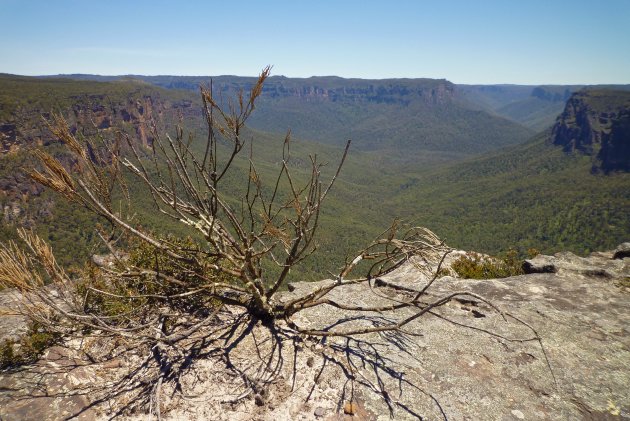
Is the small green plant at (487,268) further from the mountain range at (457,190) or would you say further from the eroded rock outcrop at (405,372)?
the mountain range at (457,190)

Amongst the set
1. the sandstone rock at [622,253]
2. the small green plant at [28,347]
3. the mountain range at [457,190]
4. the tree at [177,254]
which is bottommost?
the mountain range at [457,190]

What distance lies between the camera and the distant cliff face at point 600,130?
13912cm

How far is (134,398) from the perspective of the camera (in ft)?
13.6

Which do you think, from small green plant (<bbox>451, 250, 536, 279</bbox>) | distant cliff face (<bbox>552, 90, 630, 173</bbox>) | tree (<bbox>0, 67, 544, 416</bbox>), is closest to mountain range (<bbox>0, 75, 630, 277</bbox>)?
distant cliff face (<bbox>552, 90, 630, 173</bbox>)

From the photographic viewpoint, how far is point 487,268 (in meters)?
9.65

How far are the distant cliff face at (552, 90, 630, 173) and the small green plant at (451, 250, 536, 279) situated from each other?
169 metres

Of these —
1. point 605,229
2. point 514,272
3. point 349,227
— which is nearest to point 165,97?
point 349,227

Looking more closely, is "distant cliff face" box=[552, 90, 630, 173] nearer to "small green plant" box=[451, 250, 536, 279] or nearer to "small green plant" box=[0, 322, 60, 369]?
"small green plant" box=[451, 250, 536, 279]

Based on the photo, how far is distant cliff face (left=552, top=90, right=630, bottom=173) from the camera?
456ft

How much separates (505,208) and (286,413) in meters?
135

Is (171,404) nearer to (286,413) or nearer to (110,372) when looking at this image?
(110,372)

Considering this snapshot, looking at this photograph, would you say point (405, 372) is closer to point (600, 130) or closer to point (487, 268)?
point (487, 268)

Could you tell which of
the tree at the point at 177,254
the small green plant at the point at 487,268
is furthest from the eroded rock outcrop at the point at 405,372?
the small green plant at the point at 487,268

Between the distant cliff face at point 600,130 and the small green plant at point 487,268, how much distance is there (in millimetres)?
169129
